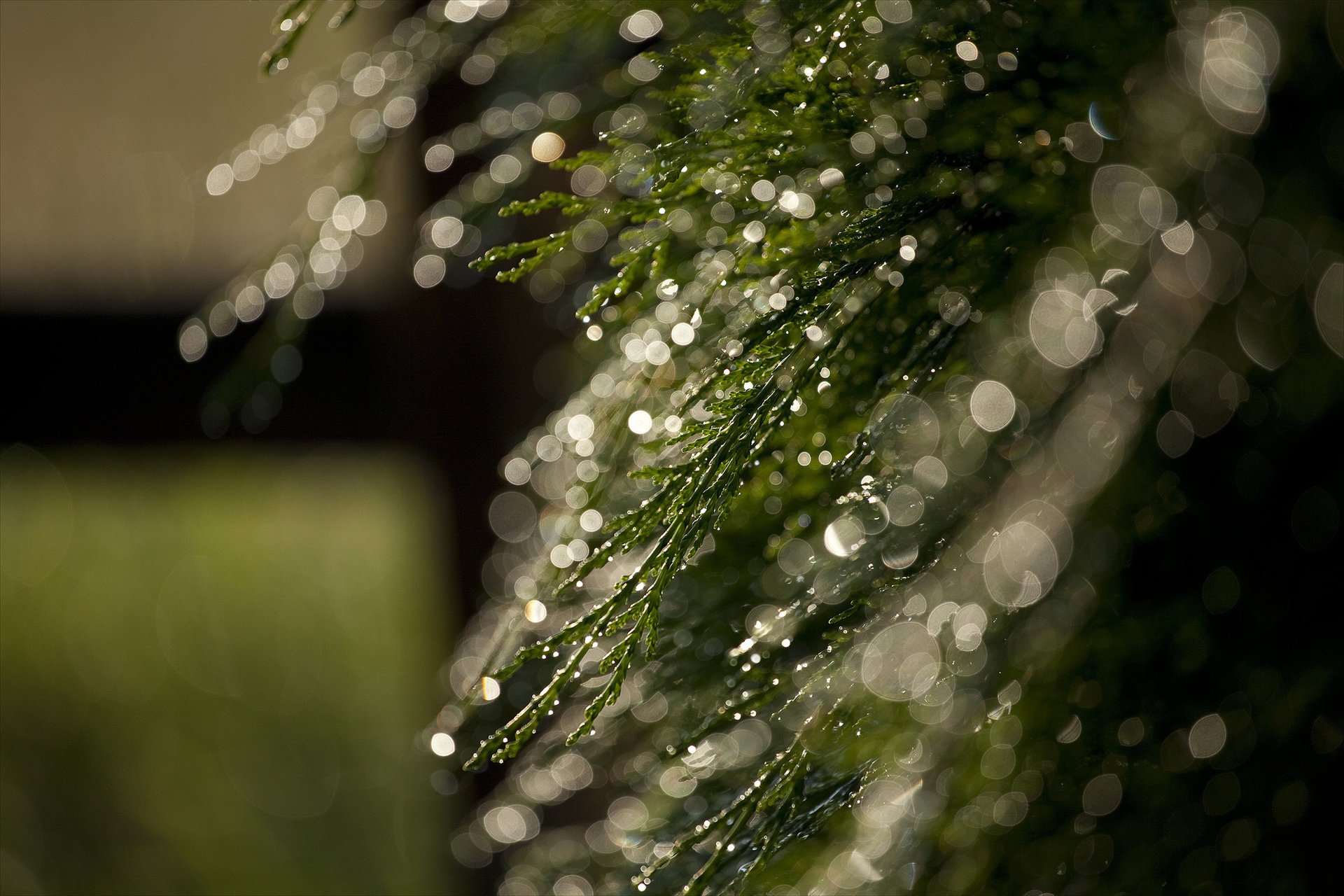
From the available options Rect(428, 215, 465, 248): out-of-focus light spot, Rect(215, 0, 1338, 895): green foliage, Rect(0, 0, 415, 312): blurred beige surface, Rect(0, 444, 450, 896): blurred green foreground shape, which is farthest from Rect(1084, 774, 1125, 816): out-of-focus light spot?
Rect(0, 444, 450, 896): blurred green foreground shape

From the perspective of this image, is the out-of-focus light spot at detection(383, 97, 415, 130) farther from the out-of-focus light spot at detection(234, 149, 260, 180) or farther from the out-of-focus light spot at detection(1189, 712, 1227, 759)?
the out-of-focus light spot at detection(1189, 712, 1227, 759)

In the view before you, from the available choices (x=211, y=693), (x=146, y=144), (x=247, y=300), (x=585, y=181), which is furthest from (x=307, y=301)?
(x=211, y=693)

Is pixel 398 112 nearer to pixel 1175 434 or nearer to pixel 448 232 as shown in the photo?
pixel 448 232

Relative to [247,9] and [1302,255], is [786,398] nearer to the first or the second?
[1302,255]

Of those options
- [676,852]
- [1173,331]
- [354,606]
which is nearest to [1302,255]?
[1173,331]

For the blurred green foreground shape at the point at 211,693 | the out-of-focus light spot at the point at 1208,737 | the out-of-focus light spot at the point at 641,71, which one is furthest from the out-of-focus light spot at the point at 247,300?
the blurred green foreground shape at the point at 211,693

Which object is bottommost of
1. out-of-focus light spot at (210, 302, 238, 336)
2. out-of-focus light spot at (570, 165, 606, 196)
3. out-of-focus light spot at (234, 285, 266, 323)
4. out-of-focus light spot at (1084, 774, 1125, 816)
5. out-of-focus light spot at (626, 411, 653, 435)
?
out-of-focus light spot at (1084, 774, 1125, 816)
